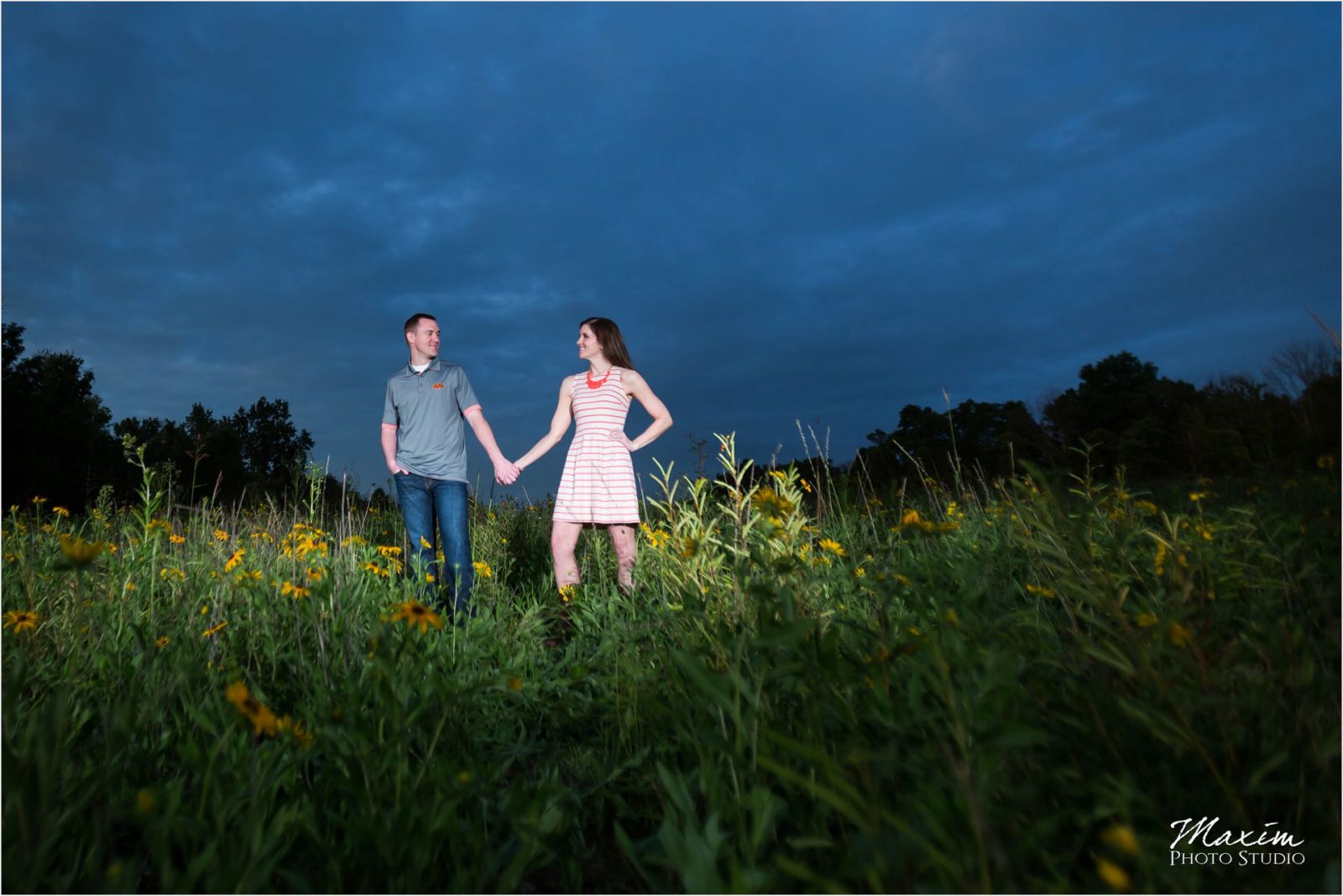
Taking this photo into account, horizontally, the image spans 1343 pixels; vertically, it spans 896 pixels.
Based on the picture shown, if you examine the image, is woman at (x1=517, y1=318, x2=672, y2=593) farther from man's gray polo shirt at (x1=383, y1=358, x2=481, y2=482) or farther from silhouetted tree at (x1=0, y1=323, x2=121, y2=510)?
silhouetted tree at (x1=0, y1=323, x2=121, y2=510)

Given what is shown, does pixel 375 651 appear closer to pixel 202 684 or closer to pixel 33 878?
pixel 33 878

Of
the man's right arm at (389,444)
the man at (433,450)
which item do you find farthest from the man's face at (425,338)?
the man's right arm at (389,444)

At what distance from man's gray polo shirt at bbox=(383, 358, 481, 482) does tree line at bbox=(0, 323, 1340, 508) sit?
3.32 ft

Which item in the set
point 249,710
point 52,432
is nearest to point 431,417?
point 249,710

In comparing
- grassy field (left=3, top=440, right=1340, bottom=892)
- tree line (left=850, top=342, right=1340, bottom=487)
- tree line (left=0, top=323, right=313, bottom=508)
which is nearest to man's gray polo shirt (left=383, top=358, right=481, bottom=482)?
grassy field (left=3, top=440, right=1340, bottom=892)

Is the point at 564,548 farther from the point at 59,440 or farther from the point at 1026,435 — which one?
the point at 59,440

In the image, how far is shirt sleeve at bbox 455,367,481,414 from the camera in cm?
550

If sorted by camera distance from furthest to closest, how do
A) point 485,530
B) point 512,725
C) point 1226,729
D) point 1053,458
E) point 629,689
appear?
point 485,530
point 1053,458
point 512,725
point 629,689
point 1226,729

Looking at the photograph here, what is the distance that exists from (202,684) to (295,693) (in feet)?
1.08

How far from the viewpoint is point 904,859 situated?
4.10 feet

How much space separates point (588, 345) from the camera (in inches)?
213

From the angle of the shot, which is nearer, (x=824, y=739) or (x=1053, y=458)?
(x=824, y=739)

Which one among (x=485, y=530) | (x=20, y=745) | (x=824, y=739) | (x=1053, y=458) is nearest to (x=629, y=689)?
(x=824, y=739)

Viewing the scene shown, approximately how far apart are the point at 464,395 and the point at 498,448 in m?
0.49
